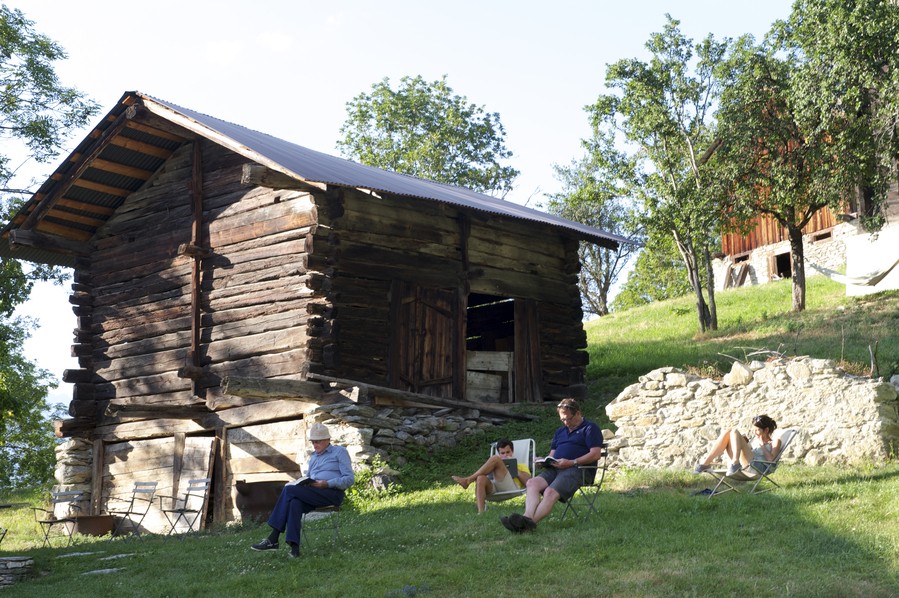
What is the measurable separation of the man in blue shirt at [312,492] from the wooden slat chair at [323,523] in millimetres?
177

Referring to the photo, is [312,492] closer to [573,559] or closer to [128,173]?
[573,559]

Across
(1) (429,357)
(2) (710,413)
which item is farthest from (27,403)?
(2) (710,413)

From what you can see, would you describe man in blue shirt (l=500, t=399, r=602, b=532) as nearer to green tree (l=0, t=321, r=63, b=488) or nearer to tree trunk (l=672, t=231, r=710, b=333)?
tree trunk (l=672, t=231, r=710, b=333)

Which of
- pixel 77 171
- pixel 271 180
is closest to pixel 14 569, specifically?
pixel 271 180

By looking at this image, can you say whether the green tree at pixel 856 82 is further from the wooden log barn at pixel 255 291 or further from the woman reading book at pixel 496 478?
the woman reading book at pixel 496 478

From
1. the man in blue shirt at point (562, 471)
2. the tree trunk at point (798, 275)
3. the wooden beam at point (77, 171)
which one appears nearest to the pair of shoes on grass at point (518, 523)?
the man in blue shirt at point (562, 471)

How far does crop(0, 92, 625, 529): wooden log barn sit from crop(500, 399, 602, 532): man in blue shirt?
5.01 metres

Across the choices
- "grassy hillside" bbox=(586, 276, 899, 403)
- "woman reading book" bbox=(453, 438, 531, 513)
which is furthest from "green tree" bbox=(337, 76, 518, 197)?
"woman reading book" bbox=(453, 438, 531, 513)

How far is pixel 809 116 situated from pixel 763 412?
972 cm

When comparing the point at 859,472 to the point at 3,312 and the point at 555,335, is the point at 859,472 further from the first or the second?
the point at 3,312

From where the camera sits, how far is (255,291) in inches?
607

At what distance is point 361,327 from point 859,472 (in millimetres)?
7338

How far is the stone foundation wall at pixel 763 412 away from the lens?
36.0ft

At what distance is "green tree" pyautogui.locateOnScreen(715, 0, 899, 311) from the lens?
17859 mm
